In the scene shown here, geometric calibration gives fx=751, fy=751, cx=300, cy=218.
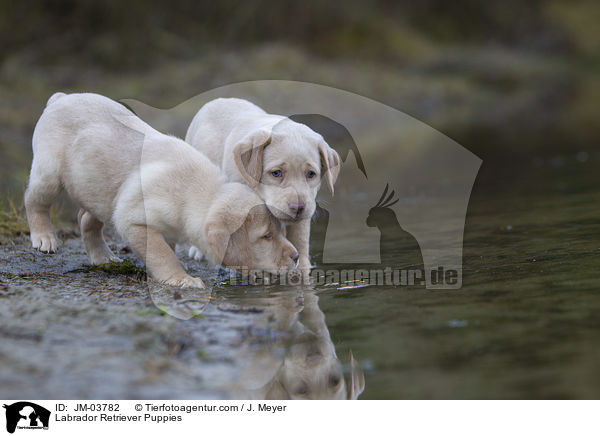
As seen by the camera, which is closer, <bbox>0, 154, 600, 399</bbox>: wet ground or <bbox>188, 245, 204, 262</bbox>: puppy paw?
<bbox>0, 154, 600, 399</bbox>: wet ground

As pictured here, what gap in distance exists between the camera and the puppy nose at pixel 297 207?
5.06 meters

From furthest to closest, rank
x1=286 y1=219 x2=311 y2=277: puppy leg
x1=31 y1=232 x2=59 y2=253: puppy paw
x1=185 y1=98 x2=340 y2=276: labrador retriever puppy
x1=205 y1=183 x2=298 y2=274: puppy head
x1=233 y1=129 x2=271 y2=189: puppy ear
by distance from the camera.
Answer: x1=31 y1=232 x2=59 y2=253: puppy paw, x1=286 y1=219 x2=311 y2=277: puppy leg, x1=233 y1=129 x2=271 y2=189: puppy ear, x1=185 y1=98 x2=340 y2=276: labrador retriever puppy, x1=205 y1=183 x2=298 y2=274: puppy head

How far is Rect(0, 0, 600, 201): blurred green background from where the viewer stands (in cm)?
1600

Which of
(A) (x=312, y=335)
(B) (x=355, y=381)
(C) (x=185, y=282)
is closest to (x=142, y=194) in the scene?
(C) (x=185, y=282)

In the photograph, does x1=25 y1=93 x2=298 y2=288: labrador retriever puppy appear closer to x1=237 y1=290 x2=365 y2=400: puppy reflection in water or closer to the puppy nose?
the puppy nose

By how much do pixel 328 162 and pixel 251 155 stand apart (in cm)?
57

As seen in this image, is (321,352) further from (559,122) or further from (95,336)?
(559,122)

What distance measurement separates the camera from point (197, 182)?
17.1 feet

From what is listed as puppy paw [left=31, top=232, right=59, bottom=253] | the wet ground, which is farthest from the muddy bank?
puppy paw [left=31, top=232, right=59, bottom=253]

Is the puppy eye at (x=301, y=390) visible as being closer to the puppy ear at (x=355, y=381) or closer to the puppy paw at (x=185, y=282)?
the puppy ear at (x=355, y=381)

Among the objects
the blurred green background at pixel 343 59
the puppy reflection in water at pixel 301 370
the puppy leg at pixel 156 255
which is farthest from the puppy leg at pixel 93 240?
the blurred green background at pixel 343 59
